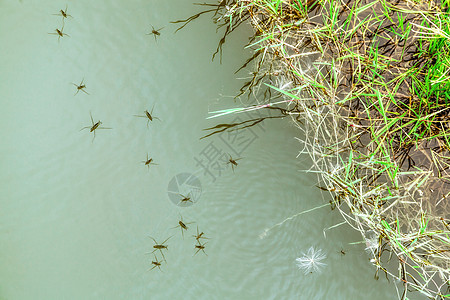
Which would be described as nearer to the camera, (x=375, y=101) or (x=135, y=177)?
(x=375, y=101)

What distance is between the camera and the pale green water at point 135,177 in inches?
58.6

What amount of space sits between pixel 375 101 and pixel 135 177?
0.92 meters

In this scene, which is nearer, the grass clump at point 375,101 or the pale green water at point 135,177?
the grass clump at point 375,101

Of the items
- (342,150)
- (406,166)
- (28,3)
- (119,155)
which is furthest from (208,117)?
(28,3)

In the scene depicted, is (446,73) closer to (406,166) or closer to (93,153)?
(406,166)

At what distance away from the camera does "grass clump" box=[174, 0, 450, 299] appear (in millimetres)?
1221

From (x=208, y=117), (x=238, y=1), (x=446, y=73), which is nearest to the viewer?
(x=446, y=73)

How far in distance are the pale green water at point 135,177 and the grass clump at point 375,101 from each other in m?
0.15

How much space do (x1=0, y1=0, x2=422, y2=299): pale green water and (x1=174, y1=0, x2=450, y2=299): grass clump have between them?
15 cm

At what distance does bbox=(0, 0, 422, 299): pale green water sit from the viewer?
149 cm

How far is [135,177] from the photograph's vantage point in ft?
4.98

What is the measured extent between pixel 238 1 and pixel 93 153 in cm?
80

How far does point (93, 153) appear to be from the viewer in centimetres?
154

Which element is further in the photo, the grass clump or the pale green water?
the pale green water
